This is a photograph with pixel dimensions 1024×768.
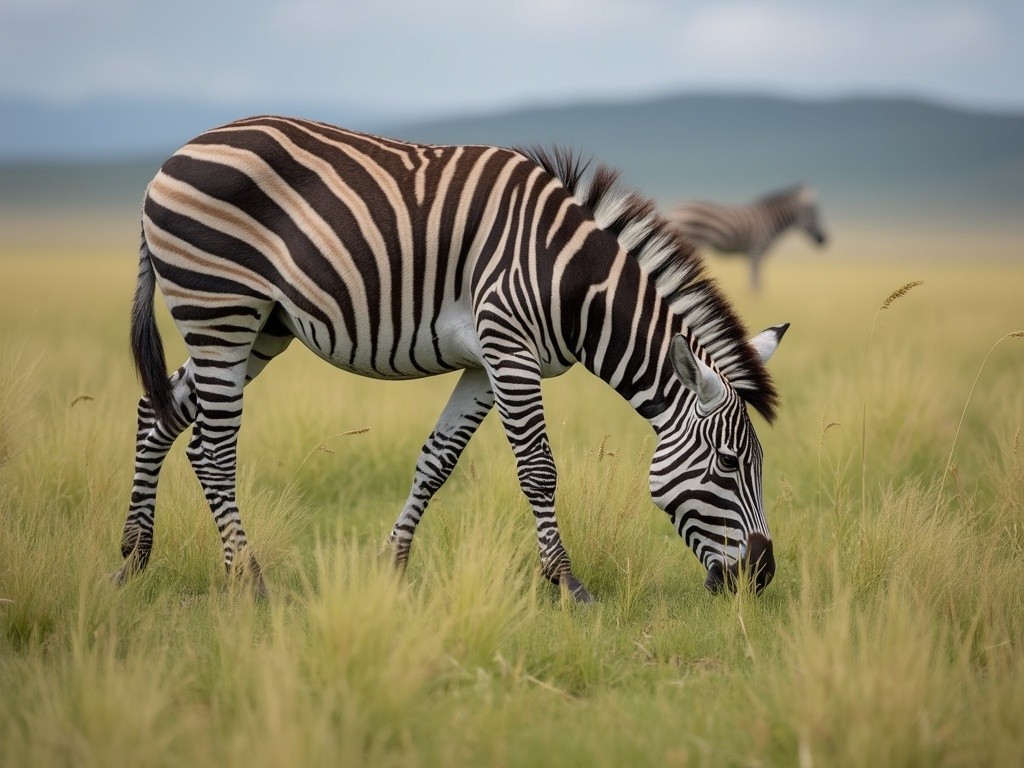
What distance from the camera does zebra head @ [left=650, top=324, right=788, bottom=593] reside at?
217 inches

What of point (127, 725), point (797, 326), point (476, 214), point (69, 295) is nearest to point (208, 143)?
point (476, 214)

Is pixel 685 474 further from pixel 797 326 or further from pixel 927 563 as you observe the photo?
pixel 797 326

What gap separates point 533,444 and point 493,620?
142 centimetres

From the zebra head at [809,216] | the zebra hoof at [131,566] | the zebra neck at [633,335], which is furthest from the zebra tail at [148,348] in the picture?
the zebra head at [809,216]

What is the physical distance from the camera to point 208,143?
19.3 ft

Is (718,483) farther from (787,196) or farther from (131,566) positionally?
(787,196)

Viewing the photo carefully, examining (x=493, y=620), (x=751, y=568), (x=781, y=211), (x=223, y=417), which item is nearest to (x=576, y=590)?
(x=751, y=568)

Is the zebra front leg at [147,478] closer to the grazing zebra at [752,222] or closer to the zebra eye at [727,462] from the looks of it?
the zebra eye at [727,462]

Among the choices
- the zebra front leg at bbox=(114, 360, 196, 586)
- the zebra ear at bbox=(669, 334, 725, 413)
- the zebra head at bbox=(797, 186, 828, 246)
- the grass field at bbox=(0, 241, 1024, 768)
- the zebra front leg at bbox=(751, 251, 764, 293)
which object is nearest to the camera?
the grass field at bbox=(0, 241, 1024, 768)

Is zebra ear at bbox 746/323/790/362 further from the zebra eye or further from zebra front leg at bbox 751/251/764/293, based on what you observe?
zebra front leg at bbox 751/251/764/293

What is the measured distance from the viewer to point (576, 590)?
5.87 metres

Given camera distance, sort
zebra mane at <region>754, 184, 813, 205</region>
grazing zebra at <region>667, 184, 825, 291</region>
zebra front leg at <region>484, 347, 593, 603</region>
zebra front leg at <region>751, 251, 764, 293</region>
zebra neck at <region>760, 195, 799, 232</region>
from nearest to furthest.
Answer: zebra front leg at <region>484, 347, 593, 603</region>, grazing zebra at <region>667, 184, 825, 291</region>, zebra front leg at <region>751, 251, 764, 293</region>, zebra neck at <region>760, 195, 799, 232</region>, zebra mane at <region>754, 184, 813, 205</region>

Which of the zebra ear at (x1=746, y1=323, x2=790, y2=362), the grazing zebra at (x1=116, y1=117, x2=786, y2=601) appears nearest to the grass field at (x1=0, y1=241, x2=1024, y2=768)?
the grazing zebra at (x1=116, y1=117, x2=786, y2=601)

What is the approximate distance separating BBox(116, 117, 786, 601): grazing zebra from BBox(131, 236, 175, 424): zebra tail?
259 millimetres
